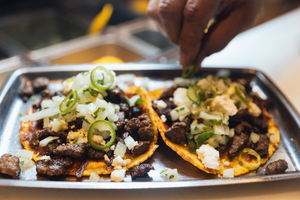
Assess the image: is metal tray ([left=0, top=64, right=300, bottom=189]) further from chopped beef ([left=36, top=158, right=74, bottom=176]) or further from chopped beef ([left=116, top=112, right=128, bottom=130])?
chopped beef ([left=116, top=112, right=128, bottom=130])

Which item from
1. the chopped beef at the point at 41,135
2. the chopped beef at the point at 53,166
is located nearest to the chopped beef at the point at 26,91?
the chopped beef at the point at 41,135

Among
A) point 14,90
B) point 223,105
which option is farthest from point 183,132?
point 14,90

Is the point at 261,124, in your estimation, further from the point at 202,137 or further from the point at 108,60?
the point at 108,60

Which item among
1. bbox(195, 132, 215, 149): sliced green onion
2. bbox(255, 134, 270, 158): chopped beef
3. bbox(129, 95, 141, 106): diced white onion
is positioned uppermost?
bbox(129, 95, 141, 106): diced white onion

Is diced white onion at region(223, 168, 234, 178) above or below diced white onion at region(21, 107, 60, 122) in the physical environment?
below

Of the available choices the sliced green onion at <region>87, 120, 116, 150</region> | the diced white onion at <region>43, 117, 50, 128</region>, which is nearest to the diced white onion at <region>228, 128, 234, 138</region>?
the sliced green onion at <region>87, 120, 116, 150</region>

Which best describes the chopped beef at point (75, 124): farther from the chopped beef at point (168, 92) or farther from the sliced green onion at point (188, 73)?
the sliced green onion at point (188, 73)

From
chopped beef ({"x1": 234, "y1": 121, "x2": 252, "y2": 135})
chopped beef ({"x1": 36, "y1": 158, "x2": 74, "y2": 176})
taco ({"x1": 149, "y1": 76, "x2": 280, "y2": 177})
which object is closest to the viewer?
chopped beef ({"x1": 36, "y1": 158, "x2": 74, "y2": 176})
